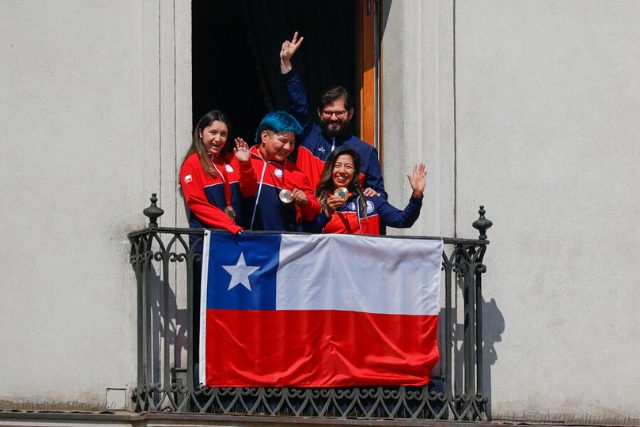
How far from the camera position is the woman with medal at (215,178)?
29.7ft

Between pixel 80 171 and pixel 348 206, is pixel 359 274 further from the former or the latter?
pixel 80 171

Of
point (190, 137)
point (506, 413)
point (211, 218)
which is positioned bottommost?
point (506, 413)

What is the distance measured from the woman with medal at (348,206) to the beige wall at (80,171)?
1.03 meters

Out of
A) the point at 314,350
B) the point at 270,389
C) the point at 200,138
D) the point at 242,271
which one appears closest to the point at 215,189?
the point at 200,138

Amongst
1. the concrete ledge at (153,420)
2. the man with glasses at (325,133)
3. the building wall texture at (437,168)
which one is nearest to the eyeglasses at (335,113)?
the man with glasses at (325,133)

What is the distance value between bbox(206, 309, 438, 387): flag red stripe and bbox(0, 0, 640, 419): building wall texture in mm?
716

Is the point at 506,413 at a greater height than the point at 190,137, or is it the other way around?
the point at 190,137

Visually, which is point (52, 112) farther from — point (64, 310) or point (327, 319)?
point (327, 319)

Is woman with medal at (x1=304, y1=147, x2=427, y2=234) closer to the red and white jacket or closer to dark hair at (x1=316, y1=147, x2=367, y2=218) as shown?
dark hair at (x1=316, y1=147, x2=367, y2=218)

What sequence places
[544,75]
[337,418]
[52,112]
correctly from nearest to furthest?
[337,418] → [52,112] → [544,75]

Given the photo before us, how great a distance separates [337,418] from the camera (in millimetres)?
8797

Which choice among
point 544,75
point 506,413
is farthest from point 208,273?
point 544,75

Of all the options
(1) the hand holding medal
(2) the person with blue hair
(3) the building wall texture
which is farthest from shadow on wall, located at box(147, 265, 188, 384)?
(1) the hand holding medal

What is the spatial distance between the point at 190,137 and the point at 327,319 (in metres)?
1.71
